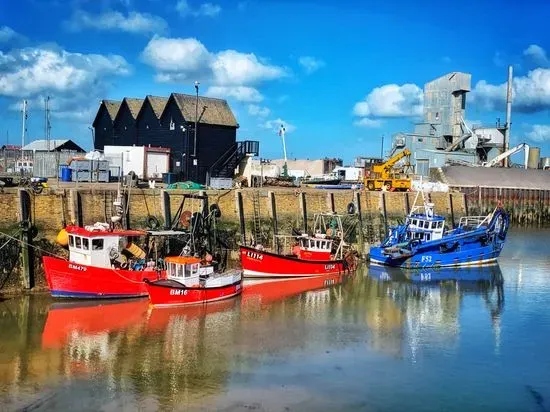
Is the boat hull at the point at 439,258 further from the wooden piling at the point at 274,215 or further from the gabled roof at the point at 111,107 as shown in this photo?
the gabled roof at the point at 111,107

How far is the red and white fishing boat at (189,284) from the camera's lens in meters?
23.2

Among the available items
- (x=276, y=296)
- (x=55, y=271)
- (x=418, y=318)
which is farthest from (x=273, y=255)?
(x=55, y=271)

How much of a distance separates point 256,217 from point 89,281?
12089 mm

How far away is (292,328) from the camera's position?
70.4 ft

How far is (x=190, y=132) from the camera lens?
145ft

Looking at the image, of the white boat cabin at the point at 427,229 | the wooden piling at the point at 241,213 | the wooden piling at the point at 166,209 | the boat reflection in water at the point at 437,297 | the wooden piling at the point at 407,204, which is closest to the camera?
the boat reflection in water at the point at 437,297

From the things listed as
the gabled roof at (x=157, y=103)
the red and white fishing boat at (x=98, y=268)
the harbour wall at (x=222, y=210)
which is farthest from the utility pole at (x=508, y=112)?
→ the red and white fishing boat at (x=98, y=268)

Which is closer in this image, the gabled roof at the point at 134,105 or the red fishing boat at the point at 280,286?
the red fishing boat at the point at 280,286

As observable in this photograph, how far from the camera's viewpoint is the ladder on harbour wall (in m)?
33.6

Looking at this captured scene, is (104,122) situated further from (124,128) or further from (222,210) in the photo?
(222,210)

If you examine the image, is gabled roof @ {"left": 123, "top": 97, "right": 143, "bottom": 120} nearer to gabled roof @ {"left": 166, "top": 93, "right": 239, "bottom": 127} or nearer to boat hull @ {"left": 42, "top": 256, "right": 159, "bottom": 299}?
gabled roof @ {"left": 166, "top": 93, "right": 239, "bottom": 127}

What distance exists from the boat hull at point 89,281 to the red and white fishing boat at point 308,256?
6576 mm

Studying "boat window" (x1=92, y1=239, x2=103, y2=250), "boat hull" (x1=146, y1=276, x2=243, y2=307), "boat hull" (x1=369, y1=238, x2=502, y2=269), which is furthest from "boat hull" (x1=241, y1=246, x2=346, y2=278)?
"boat window" (x1=92, y1=239, x2=103, y2=250)

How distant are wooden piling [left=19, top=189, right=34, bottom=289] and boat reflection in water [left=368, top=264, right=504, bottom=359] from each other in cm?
1465
